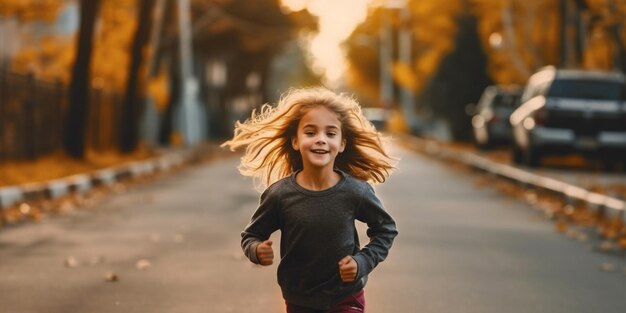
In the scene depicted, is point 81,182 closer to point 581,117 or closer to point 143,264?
point 581,117

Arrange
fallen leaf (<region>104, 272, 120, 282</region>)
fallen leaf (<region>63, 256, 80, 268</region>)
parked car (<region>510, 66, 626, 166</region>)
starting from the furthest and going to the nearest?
parked car (<region>510, 66, 626, 166</region>), fallen leaf (<region>63, 256, 80, 268</region>), fallen leaf (<region>104, 272, 120, 282</region>)

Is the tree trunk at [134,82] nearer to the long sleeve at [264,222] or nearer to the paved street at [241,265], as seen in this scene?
the paved street at [241,265]

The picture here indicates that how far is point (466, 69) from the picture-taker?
46188mm

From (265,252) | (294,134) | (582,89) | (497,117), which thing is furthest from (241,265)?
(497,117)

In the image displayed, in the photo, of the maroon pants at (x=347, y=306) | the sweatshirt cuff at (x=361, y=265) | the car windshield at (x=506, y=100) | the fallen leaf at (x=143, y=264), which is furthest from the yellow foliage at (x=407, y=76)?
the sweatshirt cuff at (x=361, y=265)

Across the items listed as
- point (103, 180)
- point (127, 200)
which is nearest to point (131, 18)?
point (103, 180)

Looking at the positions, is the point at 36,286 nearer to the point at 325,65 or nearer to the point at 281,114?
the point at 281,114

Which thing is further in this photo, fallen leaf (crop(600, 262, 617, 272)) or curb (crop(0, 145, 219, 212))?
curb (crop(0, 145, 219, 212))

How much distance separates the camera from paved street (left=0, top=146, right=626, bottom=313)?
825 cm

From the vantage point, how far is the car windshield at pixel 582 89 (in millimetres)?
24547

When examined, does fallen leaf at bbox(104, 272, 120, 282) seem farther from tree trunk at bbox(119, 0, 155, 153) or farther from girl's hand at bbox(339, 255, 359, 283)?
tree trunk at bbox(119, 0, 155, 153)

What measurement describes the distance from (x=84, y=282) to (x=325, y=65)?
149m

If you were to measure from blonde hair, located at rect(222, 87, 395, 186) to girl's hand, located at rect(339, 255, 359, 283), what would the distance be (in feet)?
2.29

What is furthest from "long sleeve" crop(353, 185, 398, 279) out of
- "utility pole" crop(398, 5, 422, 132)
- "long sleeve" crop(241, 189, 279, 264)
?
"utility pole" crop(398, 5, 422, 132)
